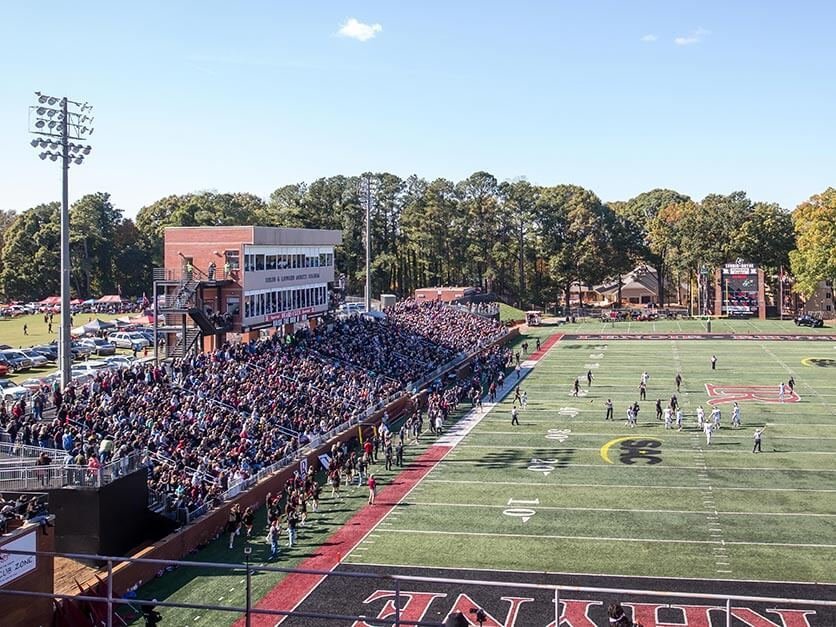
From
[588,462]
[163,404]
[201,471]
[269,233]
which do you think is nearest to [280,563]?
[201,471]

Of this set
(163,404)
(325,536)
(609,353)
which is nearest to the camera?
(325,536)

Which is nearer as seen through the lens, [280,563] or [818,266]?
[280,563]

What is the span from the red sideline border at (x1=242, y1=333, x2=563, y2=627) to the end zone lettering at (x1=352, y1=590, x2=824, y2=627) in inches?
69.4

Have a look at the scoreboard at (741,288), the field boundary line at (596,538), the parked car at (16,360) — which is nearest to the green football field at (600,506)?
the field boundary line at (596,538)

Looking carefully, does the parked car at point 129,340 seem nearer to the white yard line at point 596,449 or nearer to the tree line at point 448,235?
the white yard line at point 596,449

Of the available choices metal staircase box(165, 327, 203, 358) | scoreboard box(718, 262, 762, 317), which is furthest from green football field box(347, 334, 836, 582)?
scoreboard box(718, 262, 762, 317)

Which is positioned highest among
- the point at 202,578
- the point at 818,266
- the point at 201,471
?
the point at 818,266

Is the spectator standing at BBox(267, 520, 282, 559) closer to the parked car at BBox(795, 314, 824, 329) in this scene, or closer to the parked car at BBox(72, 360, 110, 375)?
the parked car at BBox(72, 360, 110, 375)

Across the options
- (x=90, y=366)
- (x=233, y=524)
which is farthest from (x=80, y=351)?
(x=233, y=524)

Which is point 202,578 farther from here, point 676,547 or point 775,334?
point 775,334

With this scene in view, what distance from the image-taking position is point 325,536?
23938 millimetres

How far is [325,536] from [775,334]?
55386 millimetres

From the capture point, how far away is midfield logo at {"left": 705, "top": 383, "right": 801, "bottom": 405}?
4258 centimetres

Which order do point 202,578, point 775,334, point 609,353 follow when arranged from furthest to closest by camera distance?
point 775,334
point 609,353
point 202,578
